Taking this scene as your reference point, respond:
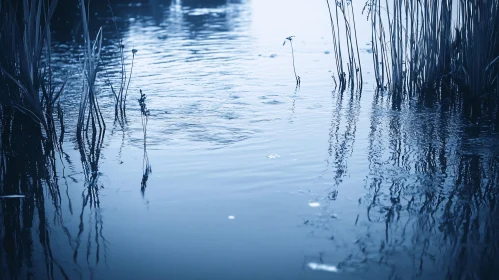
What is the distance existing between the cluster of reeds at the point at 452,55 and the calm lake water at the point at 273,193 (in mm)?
193

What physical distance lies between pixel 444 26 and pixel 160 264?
94.9 inches

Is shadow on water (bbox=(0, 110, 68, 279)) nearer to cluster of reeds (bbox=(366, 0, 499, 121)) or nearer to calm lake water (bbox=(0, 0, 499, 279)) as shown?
calm lake water (bbox=(0, 0, 499, 279))

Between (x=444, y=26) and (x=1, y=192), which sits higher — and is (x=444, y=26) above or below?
above

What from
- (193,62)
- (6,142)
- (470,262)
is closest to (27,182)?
(6,142)

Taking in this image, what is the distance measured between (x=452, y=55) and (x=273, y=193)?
1868 millimetres

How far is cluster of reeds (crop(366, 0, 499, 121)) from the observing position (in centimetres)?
311

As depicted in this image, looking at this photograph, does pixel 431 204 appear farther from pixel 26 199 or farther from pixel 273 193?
pixel 26 199

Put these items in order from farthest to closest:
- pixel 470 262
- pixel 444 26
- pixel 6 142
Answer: pixel 444 26 < pixel 6 142 < pixel 470 262

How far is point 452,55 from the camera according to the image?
11.3ft

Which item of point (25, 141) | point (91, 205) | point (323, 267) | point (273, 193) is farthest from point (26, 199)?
point (323, 267)

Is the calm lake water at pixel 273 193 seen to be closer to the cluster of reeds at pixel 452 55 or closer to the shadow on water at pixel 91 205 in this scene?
the shadow on water at pixel 91 205

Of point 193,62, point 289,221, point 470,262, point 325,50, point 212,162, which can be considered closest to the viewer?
point 470,262

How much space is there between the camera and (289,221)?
1.92 metres

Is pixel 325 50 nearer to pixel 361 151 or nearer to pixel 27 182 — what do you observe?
pixel 361 151
